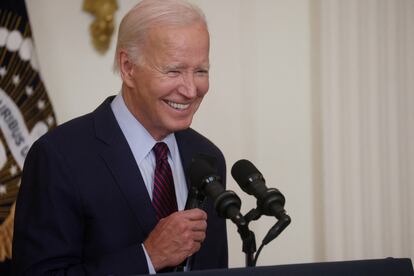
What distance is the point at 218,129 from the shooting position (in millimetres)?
3840

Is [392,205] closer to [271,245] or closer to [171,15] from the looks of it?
[271,245]

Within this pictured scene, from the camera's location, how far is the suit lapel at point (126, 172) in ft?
7.13

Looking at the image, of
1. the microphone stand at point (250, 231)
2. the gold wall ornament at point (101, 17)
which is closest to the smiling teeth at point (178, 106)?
the microphone stand at point (250, 231)

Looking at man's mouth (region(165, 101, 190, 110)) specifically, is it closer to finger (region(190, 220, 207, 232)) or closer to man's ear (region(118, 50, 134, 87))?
man's ear (region(118, 50, 134, 87))

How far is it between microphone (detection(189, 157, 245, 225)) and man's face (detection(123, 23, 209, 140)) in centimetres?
35

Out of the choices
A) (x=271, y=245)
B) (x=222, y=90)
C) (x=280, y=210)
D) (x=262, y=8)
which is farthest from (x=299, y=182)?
(x=280, y=210)

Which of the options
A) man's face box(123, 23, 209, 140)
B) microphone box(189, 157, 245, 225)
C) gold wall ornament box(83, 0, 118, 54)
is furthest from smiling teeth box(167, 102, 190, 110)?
gold wall ornament box(83, 0, 118, 54)

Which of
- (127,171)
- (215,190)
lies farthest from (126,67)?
(215,190)

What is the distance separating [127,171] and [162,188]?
0.40ft

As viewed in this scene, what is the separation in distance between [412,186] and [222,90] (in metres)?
1.06

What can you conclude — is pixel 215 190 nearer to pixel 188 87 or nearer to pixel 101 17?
pixel 188 87

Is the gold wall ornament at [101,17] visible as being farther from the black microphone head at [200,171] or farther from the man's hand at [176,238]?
the black microphone head at [200,171]

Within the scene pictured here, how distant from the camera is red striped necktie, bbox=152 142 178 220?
2.23 metres

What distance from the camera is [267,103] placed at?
390 centimetres
